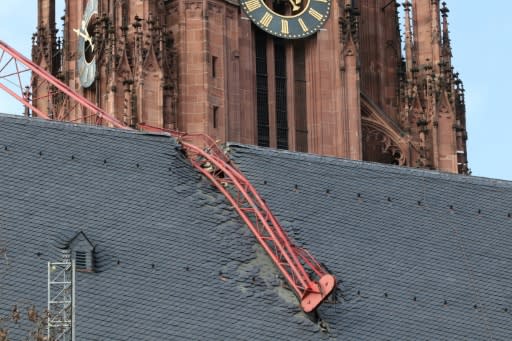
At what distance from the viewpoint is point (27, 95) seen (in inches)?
2781

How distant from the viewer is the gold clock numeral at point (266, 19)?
68438 mm

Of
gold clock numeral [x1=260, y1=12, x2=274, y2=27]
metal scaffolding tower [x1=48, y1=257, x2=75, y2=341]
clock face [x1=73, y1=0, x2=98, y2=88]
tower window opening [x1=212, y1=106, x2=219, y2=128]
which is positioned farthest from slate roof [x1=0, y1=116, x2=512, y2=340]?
clock face [x1=73, y1=0, x2=98, y2=88]

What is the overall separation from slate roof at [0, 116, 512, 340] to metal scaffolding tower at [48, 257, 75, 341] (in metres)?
0.75

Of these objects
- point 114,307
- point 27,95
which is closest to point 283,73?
point 27,95

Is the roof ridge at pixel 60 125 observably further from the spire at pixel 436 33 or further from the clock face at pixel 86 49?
the spire at pixel 436 33

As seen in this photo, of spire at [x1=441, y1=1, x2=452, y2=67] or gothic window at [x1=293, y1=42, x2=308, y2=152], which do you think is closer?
gothic window at [x1=293, y1=42, x2=308, y2=152]

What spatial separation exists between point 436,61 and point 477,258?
93.7ft

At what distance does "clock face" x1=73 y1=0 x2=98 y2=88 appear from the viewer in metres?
69.3

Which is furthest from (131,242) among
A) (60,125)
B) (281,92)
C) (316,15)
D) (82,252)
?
(316,15)

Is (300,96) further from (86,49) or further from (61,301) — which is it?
(61,301)

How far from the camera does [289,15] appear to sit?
6888cm

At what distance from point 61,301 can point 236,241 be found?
6.42m

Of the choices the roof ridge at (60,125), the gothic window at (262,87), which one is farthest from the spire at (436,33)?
the roof ridge at (60,125)

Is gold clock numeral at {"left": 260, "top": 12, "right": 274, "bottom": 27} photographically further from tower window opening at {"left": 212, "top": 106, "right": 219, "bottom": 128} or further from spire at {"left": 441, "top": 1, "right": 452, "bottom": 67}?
spire at {"left": 441, "top": 1, "right": 452, "bottom": 67}
